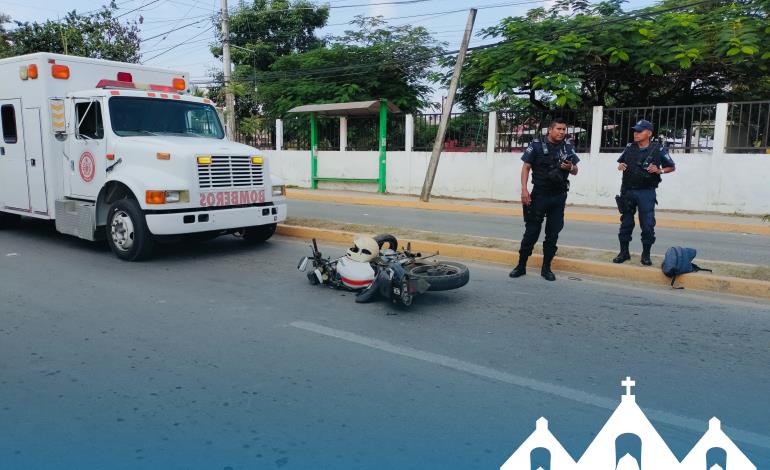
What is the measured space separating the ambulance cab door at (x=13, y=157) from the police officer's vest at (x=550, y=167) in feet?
24.4

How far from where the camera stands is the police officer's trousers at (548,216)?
6.60 metres

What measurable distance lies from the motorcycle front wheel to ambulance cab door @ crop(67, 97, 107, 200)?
471cm

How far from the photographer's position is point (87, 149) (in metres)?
8.16

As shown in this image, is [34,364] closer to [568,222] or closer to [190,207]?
[190,207]

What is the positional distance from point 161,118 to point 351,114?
1259 cm

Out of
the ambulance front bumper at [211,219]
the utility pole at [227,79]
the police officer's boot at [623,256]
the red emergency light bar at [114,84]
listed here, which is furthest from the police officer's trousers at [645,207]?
the utility pole at [227,79]

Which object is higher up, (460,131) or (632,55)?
(632,55)

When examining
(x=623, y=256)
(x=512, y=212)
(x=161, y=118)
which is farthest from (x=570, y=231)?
(x=161, y=118)

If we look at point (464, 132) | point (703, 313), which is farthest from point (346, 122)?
point (703, 313)

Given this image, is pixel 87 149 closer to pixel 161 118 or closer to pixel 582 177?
pixel 161 118

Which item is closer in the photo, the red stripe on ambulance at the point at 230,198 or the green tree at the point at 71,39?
the red stripe on ambulance at the point at 230,198

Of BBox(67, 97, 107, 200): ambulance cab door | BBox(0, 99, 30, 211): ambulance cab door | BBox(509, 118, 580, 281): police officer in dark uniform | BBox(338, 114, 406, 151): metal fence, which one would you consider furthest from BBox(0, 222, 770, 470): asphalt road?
BBox(338, 114, 406, 151): metal fence

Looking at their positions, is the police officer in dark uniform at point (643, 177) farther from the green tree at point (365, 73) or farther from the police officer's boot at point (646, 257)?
the green tree at point (365, 73)

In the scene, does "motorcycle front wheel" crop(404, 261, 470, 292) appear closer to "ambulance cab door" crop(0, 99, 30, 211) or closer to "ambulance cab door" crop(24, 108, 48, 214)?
"ambulance cab door" crop(24, 108, 48, 214)
